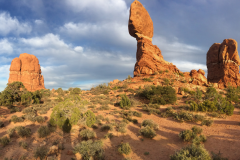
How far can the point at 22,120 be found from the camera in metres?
10.0

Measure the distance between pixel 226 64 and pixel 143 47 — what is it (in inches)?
835

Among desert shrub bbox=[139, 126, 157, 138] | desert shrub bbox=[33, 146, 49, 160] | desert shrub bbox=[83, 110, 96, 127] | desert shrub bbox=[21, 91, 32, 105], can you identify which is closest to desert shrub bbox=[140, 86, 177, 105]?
desert shrub bbox=[139, 126, 157, 138]

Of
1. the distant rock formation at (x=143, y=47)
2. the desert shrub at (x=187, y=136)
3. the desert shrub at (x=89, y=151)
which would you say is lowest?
the desert shrub at (x=89, y=151)

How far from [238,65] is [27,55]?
217 ft

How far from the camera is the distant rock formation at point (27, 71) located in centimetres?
4400

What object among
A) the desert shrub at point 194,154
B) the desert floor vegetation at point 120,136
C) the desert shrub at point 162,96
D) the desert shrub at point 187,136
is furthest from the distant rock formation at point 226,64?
the desert shrub at point 194,154

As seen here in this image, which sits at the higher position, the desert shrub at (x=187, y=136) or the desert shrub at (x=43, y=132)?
the desert shrub at (x=187, y=136)

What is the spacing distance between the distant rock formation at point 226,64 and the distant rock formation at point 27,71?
57207 millimetres

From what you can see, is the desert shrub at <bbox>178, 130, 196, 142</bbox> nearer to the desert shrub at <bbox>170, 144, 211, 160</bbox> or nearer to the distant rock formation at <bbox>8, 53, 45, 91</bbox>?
the desert shrub at <bbox>170, 144, 211, 160</bbox>

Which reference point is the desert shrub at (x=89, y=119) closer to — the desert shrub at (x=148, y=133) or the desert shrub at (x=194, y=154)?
the desert shrub at (x=148, y=133)

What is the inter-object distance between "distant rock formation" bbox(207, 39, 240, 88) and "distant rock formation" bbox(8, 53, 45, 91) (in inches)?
2252

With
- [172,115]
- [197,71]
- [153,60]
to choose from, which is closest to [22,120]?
[172,115]

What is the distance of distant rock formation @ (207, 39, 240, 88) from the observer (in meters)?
30.3

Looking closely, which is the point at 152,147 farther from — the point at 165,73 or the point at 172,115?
the point at 165,73
